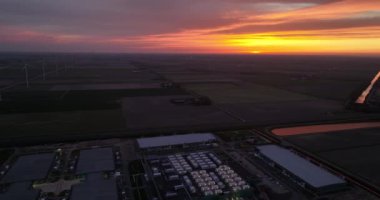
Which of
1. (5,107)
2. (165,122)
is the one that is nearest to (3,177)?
(165,122)

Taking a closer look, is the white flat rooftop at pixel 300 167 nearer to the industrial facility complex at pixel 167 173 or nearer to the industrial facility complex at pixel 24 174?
the industrial facility complex at pixel 167 173

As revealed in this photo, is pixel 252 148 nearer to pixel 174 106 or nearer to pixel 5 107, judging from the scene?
pixel 174 106

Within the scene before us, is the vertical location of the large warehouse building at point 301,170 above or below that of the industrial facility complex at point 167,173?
above

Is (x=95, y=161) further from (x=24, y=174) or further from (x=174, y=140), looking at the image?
(x=174, y=140)

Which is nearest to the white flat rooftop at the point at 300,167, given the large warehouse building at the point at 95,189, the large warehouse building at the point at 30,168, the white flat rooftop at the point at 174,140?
the white flat rooftop at the point at 174,140

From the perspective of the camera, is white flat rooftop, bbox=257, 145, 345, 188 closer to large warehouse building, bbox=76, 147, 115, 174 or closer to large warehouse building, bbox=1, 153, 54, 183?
large warehouse building, bbox=76, 147, 115, 174


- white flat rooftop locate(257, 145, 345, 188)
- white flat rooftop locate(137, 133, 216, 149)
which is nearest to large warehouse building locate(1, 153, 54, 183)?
white flat rooftop locate(137, 133, 216, 149)
